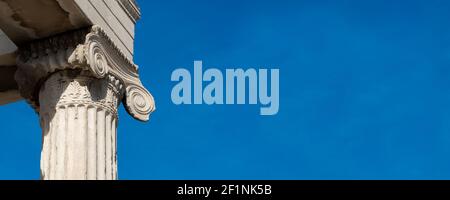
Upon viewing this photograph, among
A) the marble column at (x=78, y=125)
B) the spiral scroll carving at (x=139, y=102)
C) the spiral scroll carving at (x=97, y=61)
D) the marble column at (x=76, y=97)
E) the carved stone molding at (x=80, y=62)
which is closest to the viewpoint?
the marble column at (x=78, y=125)

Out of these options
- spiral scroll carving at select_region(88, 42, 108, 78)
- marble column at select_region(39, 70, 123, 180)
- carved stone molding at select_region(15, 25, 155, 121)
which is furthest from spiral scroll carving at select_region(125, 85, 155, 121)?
spiral scroll carving at select_region(88, 42, 108, 78)

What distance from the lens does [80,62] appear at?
44781 millimetres

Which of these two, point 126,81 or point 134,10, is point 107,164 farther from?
→ point 134,10

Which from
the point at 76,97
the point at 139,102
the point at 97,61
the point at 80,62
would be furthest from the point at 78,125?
the point at 139,102

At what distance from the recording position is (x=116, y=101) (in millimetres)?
46625

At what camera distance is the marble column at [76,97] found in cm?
4350

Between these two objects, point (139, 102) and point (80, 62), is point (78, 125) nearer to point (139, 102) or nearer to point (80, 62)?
point (80, 62)

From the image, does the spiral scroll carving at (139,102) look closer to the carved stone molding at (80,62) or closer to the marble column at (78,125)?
the carved stone molding at (80,62)

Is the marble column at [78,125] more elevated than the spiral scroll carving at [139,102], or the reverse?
the spiral scroll carving at [139,102]

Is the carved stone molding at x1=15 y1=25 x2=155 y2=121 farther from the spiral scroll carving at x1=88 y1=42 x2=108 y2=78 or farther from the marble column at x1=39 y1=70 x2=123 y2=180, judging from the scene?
the marble column at x1=39 y1=70 x2=123 y2=180

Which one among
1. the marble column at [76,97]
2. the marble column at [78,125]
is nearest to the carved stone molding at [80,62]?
the marble column at [76,97]
